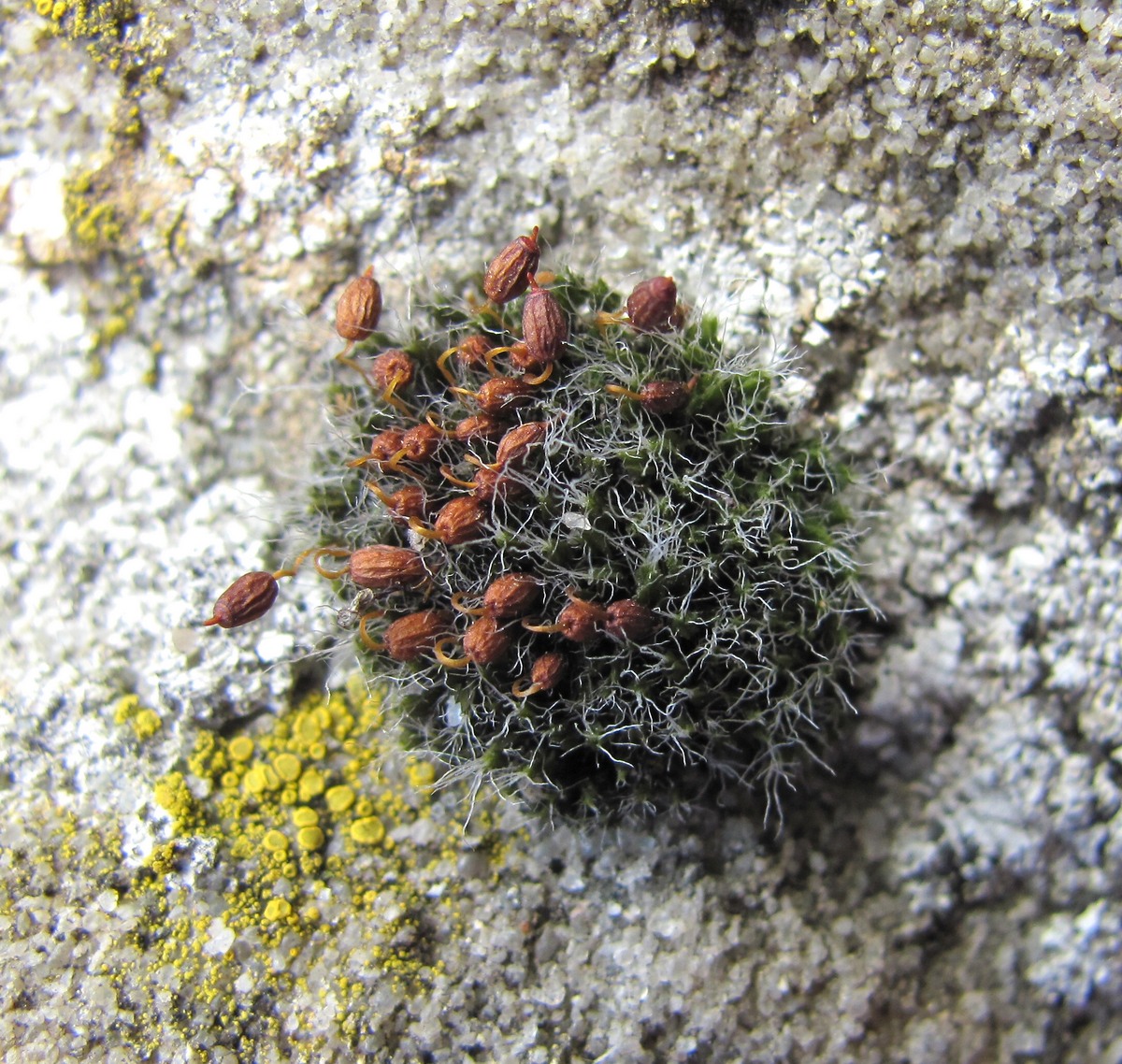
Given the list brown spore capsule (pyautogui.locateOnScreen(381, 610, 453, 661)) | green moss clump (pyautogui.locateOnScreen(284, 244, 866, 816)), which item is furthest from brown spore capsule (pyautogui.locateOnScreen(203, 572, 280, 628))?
brown spore capsule (pyautogui.locateOnScreen(381, 610, 453, 661))

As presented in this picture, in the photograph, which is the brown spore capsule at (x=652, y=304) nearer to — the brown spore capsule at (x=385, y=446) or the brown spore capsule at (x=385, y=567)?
the brown spore capsule at (x=385, y=446)

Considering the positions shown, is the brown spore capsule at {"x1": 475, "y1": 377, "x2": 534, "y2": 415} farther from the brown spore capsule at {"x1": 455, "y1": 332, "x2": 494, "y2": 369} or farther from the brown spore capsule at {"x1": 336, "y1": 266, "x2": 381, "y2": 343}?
the brown spore capsule at {"x1": 336, "y1": 266, "x2": 381, "y2": 343}

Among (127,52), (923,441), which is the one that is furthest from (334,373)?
(923,441)

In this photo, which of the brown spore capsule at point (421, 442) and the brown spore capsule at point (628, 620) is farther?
the brown spore capsule at point (421, 442)

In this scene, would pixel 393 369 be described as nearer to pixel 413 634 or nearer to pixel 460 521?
pixel 460 521

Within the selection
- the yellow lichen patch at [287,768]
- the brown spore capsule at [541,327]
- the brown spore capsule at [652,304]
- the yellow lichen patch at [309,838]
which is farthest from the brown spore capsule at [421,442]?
the yellow lichen patch at [309,838]

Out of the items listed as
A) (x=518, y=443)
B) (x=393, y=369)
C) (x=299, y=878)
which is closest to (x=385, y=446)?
(x=393, y=369)

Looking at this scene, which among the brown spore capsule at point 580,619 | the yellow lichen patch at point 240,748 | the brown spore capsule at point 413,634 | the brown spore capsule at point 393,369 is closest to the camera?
the brown spore capsule at point 580,619
